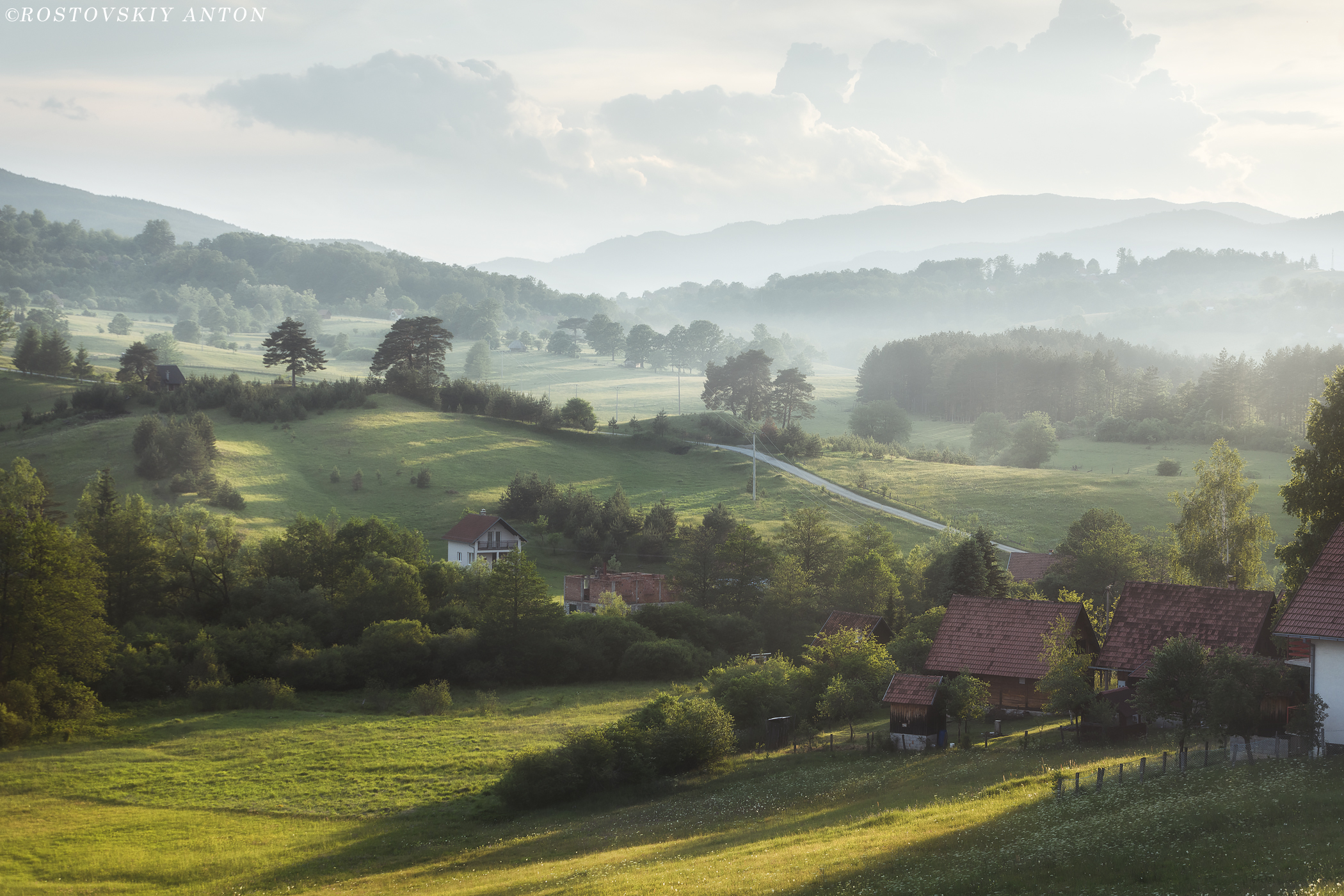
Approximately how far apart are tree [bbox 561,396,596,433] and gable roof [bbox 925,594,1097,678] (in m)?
76.4

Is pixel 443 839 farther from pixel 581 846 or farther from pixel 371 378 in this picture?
pixel 371 378

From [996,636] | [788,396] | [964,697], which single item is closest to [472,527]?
[996,636]

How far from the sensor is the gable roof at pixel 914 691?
117ft

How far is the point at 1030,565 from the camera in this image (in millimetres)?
65312

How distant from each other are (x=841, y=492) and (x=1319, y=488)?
61.6 metres

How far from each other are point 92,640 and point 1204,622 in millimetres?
50750

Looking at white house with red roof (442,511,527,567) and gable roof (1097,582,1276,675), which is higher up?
gable roof (1097,582,1276,675)

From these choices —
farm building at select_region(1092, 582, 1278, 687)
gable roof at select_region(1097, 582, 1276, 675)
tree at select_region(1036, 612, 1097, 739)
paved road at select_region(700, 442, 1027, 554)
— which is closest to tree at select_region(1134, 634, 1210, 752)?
tree at select_region(1036, 612, 1097, 739)

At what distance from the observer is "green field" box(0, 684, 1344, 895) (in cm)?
1797

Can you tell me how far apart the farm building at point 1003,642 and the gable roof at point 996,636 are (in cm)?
3

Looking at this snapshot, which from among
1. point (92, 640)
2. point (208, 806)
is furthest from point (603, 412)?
point (208, 806)

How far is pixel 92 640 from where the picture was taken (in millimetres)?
48031

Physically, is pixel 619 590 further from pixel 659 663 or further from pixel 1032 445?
pixel 1032 445

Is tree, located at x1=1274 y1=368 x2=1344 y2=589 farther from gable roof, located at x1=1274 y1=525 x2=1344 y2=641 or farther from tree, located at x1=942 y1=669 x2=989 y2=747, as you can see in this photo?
tree, located at x1=942 y1=669 x2=989 y2=747
